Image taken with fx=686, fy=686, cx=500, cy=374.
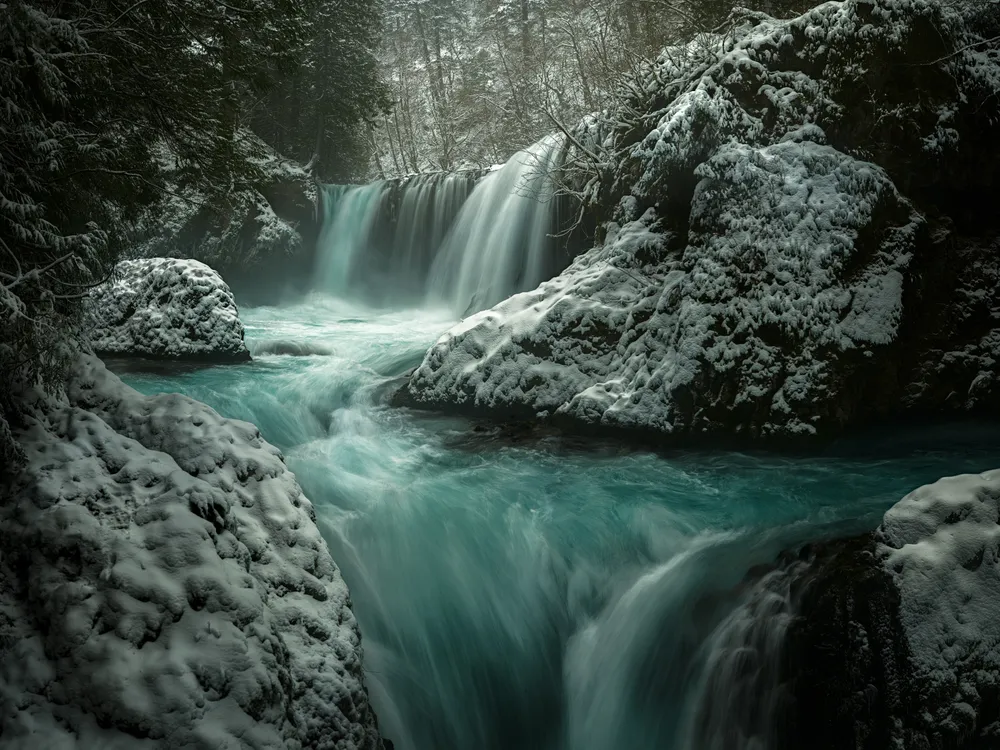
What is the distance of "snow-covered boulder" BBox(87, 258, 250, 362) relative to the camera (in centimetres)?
1049

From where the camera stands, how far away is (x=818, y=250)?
6.93 m

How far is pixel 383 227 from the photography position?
781 inches

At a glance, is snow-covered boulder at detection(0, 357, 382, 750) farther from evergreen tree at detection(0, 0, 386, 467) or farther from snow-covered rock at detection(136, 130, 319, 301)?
snow-covered rock at detection(136, 130, 319, 301)

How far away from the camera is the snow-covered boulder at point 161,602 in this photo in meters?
2.65

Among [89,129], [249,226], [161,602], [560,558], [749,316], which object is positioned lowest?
[560,558]

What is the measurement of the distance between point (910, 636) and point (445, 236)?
15.6 metres

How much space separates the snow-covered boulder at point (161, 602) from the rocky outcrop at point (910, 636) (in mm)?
2365

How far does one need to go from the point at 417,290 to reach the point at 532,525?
13200mm

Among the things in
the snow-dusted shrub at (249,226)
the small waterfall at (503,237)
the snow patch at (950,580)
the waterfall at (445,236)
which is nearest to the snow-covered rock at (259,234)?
the snow-dusted shrub at (249,226)

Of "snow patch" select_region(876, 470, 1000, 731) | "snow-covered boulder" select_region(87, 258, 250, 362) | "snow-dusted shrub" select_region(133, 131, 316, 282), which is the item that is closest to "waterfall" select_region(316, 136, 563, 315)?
"snow-dusted shrub" select_region(133, 131, 316, 282)

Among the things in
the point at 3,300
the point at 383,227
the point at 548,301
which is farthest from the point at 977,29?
the point at 383,227

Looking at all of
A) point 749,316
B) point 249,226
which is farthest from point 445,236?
point 749,316

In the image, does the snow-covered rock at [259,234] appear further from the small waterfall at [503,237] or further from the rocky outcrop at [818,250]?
the rocky outcrop at [818,250]

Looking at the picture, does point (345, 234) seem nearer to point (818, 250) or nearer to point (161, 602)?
point (818, 250)
